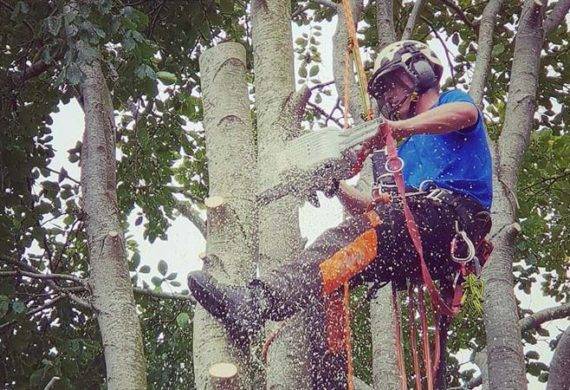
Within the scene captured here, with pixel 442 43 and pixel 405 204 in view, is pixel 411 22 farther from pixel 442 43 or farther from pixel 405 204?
pixel 405 204

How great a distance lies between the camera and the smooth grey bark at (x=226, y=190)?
6.65 feet

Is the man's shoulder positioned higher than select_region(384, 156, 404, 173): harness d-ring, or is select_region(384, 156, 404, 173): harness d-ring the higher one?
the man's shoulder

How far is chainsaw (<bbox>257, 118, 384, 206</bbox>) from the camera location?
2.36 metres

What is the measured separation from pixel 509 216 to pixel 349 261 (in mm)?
1355

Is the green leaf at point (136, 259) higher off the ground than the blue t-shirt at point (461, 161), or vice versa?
the green leaf at point (136, 259)

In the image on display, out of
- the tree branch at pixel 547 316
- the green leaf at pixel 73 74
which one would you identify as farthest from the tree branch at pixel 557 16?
the green leaf at pixel 73 74

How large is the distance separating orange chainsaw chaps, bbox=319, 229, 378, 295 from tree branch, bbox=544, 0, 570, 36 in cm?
253

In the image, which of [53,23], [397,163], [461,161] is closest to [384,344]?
[461,161]

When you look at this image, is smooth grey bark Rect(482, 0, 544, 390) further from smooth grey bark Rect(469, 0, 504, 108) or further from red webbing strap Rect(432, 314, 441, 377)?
red webbing strap Rect(432, 314, 441, 377)

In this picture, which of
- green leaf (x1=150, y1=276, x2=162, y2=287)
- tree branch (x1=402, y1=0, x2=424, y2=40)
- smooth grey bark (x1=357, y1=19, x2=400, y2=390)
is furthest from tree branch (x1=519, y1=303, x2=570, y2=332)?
green leaf (x1=150, y1=276, x2=162, y2=287)

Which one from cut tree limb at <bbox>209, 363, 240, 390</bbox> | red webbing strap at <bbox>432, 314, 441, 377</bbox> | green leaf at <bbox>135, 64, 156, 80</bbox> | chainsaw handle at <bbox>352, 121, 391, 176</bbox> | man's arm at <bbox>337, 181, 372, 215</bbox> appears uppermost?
green leaf at <bbox>135, 64, 156, 80</bbox>

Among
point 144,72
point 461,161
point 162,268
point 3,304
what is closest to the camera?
point 461,161

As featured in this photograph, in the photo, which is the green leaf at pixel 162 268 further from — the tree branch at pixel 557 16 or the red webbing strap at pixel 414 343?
the tree branch at pixel 557 16

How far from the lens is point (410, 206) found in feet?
9.10
